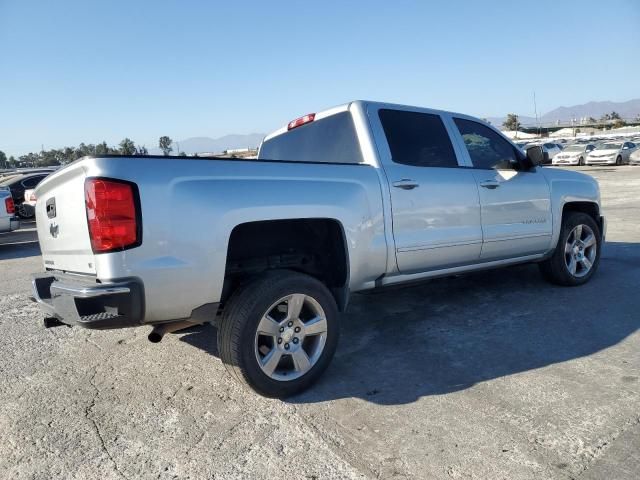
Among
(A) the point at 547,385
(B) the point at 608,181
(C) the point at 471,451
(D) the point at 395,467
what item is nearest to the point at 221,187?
(D) the point at 395,467

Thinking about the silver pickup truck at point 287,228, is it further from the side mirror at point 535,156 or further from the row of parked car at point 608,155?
A: the row of parked car at point 608,155

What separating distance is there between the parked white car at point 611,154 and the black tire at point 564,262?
2977 centimetres

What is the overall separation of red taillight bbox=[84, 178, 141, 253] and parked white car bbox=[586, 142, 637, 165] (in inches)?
1352

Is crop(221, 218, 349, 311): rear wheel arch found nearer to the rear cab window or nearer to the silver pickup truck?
the silver pickup truck

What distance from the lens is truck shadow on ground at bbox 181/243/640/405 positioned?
333cm

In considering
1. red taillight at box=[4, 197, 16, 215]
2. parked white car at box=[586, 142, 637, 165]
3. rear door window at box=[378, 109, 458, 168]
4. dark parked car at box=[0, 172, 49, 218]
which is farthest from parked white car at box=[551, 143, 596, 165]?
rear door window at box=[378, 109, 458, 168]

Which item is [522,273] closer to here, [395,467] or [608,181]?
[395,467]

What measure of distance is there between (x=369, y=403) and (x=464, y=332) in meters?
1.47

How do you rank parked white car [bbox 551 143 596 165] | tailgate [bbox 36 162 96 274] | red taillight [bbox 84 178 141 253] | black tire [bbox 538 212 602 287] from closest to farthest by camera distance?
red taillight [bbox 84 178 141 253] → tailgate [bbox 36 162 96 274] → black tire [bbox 538 212 602 287] → parked white car [bbox 551 143 596 165]

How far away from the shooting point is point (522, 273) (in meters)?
6.18

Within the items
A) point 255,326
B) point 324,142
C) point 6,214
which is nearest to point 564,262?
point 324,142

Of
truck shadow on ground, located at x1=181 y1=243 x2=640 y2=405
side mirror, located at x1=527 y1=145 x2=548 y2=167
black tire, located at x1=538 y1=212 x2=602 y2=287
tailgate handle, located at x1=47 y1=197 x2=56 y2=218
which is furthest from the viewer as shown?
black tire, located at x1=538 y1=212 x2=602 y2=287

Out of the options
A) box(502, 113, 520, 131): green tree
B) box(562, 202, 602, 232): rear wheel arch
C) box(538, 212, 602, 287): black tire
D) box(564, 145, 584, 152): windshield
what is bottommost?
box(538, 212, 602, 287): black tire

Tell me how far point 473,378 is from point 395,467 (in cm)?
113
